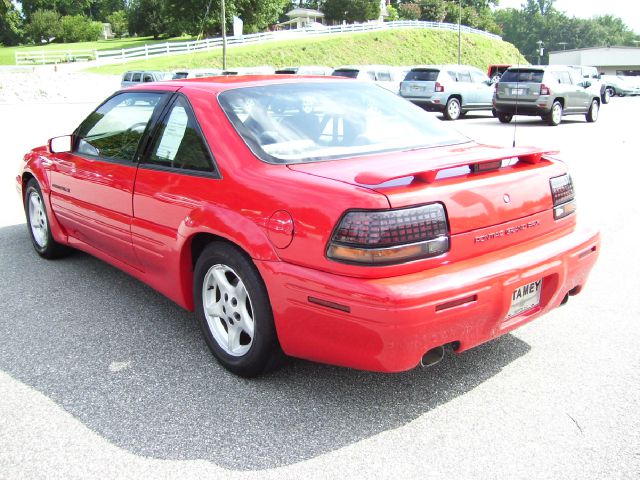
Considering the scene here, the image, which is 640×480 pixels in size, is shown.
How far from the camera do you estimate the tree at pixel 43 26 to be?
80.1 m

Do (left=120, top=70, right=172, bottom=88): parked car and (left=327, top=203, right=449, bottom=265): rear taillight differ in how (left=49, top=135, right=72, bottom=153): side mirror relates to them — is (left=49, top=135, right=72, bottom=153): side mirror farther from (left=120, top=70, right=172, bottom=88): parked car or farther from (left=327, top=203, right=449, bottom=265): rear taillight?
(left=120, top=70, right=172, bottom=88): parked car

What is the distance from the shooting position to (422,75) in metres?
21.6

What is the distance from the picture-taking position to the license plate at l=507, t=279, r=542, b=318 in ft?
10.1

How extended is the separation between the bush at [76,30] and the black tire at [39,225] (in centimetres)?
8529

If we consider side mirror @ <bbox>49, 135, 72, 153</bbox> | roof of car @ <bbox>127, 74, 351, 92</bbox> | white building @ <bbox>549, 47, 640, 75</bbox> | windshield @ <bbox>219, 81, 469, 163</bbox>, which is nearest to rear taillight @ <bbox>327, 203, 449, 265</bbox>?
windshield @ <bbox>219, 81, 469, 163</bbox>

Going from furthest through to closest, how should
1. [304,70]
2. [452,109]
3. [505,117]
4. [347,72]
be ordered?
[304,70] < [347,72] < [452,109] < [505,117]

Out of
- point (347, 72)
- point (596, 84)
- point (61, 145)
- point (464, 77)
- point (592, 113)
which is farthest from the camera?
point (347, 72)

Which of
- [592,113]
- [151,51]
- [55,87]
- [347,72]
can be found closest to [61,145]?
[592,113]

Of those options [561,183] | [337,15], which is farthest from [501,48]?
[561,183]

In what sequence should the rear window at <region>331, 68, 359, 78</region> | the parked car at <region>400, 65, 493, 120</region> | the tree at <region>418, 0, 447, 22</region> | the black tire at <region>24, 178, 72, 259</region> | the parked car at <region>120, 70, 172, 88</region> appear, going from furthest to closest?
the tree at <region>418, 0, 447, 22</region> → the parked car at <region>120, 70, 172, 88</region> → the rear window at <region>331, 68, 359, 78</region> → the parked car at <region>400, 65, 493, 120</region> → the black tire at <region>24, 178, 72, 259</region>

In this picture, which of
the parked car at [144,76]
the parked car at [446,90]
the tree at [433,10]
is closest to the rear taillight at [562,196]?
the parked car at [446,90]

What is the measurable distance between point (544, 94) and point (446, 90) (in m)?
3.60

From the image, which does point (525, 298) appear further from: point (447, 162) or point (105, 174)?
point (105, 174)

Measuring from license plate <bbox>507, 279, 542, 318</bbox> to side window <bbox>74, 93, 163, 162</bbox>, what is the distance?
7.95ft
